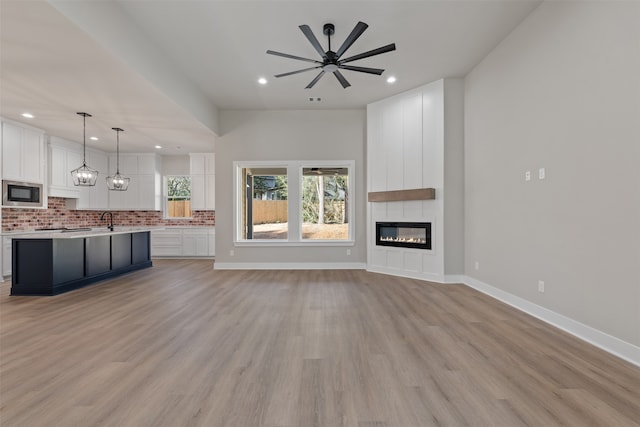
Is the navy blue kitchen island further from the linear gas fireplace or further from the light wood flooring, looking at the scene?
the linear gas fireplace

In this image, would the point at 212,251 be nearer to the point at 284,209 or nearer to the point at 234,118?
the point at 284,209

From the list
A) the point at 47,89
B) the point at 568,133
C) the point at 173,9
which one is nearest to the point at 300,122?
the point at 173,9

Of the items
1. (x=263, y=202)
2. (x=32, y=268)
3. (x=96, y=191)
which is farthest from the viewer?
(x=96, y=191)

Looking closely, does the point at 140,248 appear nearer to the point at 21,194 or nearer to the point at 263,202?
the point at 21,194

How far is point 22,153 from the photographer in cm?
543

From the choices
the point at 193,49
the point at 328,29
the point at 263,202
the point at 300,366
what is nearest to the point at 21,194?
the point at 263,202

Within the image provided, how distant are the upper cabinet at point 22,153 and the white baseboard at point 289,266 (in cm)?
394

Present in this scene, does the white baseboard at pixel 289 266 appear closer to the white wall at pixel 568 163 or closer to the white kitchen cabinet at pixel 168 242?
the white kitchen cabinet at pixel 168 242

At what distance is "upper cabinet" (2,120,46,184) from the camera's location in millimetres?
5141

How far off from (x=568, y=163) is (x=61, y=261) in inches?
258

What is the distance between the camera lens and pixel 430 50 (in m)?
4.00

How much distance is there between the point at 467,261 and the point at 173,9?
5273mm

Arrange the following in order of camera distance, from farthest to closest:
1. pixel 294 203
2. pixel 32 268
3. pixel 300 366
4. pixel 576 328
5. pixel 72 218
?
pixel 72 218 < pixel 294 203 < pixel 32 268 < pixel 576 328 < pixel 300 366

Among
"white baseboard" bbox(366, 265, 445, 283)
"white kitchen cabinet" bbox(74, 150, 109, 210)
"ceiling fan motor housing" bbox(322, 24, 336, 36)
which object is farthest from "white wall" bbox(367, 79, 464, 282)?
"white kitchen cabinet" bbox(74, 150, 109, 210)
